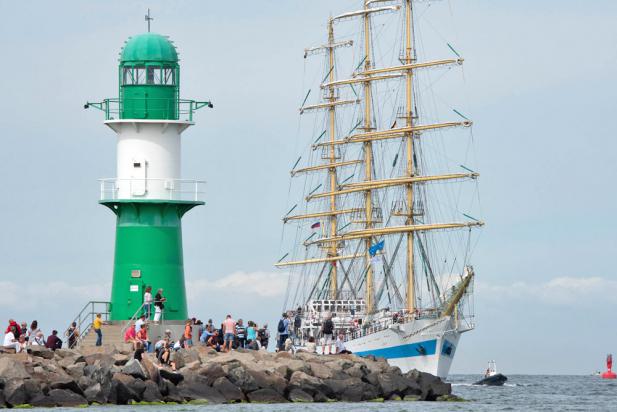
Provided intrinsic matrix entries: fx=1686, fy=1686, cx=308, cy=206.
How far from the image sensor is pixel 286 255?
88000mm

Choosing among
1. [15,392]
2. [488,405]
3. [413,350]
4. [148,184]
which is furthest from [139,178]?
[413,350]

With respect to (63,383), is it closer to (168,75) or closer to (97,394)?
(97,394)

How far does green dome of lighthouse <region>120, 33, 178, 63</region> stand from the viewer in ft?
170

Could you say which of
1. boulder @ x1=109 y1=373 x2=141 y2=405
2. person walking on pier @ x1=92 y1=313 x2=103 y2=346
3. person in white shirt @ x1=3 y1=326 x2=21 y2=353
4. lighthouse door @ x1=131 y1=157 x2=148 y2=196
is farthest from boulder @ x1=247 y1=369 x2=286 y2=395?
lighthouse door @ x1=131 y1=157 x2=148 y2=196

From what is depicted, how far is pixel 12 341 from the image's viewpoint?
46875mm

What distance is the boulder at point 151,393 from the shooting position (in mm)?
43781

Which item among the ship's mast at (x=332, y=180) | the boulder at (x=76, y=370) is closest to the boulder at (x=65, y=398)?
the boulder at (x=76, y=370)

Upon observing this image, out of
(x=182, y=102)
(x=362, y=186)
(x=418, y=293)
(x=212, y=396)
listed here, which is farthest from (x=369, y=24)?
(x=212, y=396)

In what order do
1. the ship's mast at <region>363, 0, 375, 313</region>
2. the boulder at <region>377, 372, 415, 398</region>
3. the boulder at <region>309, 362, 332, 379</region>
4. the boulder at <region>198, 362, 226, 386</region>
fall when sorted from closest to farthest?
the boulder at <region>198, 362, 226, 386</region> < the boulder at <region>309, 362, 332, 379</region> < the boulder at <region>377, 372, 415, 398</region> < the ship's mast at <region>363, 0, 375, 313</region>

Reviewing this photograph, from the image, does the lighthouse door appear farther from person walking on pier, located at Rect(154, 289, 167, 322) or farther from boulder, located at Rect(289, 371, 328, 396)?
boulder, located at Rect(289, 371, 328, 396)

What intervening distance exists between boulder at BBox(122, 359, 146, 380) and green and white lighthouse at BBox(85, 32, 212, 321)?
7362mm

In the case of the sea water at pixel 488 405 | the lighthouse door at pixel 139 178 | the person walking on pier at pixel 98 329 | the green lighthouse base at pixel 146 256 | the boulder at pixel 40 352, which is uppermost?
the lighthouse door at pixel 139 178

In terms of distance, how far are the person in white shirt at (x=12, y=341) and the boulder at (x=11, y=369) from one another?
3.51 m

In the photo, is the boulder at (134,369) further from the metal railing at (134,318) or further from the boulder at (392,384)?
the boulder at (392,384)
